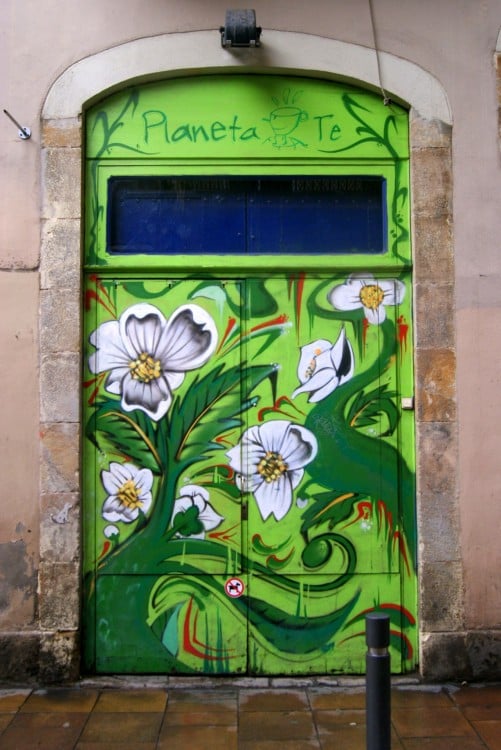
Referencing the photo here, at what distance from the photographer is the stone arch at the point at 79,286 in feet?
17.4

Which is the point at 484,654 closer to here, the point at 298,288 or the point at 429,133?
the point at 298,288

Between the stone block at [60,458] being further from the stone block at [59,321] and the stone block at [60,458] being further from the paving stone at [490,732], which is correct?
the paving stone at [490,732]

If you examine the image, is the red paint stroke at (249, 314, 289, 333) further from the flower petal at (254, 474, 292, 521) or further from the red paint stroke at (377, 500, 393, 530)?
the red paint stroke at (377, 500, 393, 530)

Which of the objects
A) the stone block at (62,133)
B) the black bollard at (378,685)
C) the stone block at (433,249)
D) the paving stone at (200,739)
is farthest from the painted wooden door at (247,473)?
the black bollard at (378,685)

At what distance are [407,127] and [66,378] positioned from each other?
288 centimetres

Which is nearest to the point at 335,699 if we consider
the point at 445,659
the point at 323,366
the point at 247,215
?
the point at 445,659

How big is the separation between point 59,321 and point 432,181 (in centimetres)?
266

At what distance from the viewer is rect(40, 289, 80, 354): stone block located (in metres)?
5.40

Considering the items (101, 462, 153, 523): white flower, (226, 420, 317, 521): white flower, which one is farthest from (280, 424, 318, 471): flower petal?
(101, 462, 153, 523): white flower

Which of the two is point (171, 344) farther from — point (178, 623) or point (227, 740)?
point (227, 740)

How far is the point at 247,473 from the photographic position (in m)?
5.46

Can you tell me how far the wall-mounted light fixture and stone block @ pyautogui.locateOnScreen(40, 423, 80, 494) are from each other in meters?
2.73

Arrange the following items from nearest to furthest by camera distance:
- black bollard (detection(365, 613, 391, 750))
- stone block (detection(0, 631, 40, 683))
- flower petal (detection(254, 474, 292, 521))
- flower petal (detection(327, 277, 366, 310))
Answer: black bollard (detection(365, 613, 391, 750)) → stone block (detection(0, 631, 40, 683)) → flower petal (detection(254, 474, 292, 521)) → flower petal (detection(327, 277, 366, 310))

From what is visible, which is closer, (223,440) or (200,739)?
(200,739)
